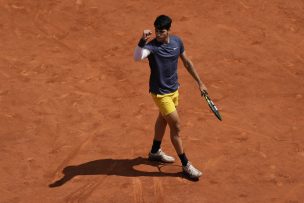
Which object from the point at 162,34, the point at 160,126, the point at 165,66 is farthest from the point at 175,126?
the point at 162,34

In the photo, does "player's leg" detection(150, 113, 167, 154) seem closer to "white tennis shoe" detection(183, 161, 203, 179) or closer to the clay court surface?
the clay court surface

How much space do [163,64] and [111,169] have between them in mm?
1860

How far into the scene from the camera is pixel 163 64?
308 inches

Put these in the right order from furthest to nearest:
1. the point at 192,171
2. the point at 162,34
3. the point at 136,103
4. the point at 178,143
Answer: the point at 136,103 → the point at 192,171 → the point at 178,143 → the point at 162,34

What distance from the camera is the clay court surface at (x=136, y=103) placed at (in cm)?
830

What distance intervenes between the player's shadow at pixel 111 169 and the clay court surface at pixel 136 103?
15 millimetres

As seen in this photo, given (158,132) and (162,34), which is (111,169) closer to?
(158,132)

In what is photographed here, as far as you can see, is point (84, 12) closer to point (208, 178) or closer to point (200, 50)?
point (200, 50)

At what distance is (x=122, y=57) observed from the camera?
11922mm

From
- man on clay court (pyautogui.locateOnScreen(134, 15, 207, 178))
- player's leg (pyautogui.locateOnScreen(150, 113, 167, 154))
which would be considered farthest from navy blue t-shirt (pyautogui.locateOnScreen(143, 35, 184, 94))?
player's leg (pyautogui.locateOnScreen(150, 113, 167, 154))

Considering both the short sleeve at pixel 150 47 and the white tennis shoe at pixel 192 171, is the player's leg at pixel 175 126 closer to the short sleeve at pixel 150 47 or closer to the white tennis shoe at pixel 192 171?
the white tennis shoe at pixel 192 171

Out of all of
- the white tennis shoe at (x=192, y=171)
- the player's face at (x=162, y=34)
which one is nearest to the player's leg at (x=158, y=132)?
the white tennis shoe at (x=192, y=171)

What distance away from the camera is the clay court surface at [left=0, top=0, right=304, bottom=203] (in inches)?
327

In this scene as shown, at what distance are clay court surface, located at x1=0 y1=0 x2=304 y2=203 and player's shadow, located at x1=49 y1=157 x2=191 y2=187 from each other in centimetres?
2
